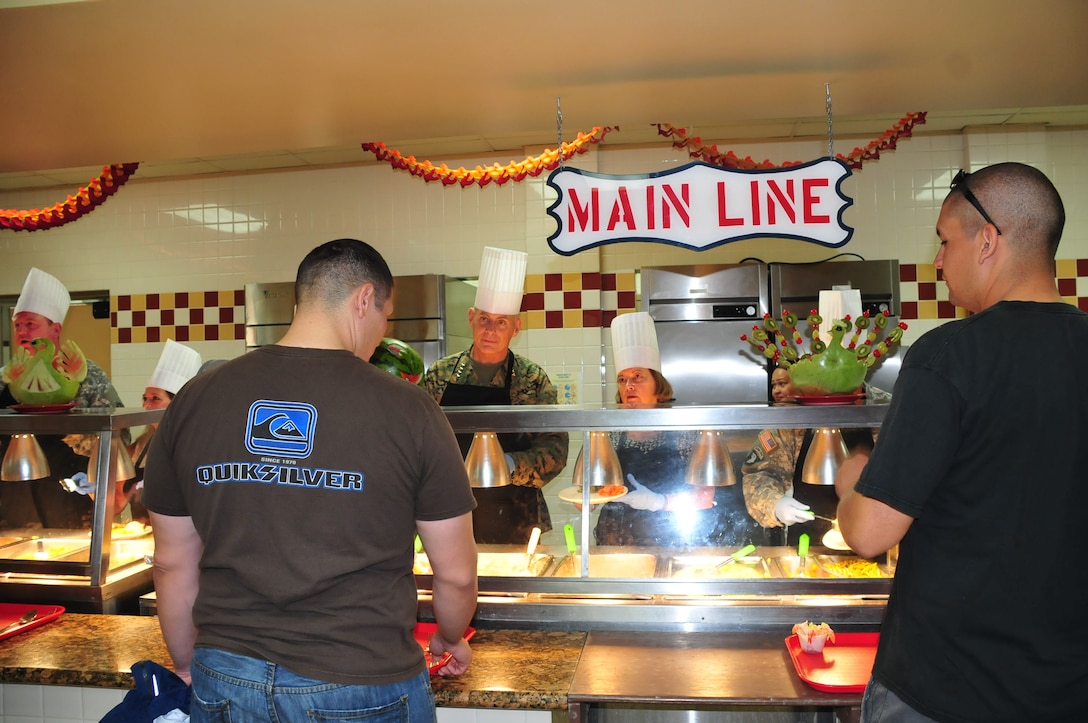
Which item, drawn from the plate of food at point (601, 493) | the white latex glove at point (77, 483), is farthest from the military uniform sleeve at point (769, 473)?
the white latex glove at point (77, 483)

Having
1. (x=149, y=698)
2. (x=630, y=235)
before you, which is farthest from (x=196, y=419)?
(x=630, y=235)

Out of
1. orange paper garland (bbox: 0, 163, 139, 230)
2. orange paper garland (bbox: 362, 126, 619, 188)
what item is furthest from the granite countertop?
orange paper garland (bbox: 362, 126, 619, 188)

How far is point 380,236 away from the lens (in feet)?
21.4

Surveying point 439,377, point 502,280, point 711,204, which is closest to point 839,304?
point 711,204

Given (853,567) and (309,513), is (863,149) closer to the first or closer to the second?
(853,567)

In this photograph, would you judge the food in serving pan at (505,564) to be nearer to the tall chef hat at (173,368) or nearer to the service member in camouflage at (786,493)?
the service member in camouflage at (786,493)

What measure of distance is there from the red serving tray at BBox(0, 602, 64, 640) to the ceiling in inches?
73.8

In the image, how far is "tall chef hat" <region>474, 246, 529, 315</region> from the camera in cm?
399

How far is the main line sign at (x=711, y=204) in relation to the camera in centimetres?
306

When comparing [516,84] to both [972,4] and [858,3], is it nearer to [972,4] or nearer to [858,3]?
[858,3]

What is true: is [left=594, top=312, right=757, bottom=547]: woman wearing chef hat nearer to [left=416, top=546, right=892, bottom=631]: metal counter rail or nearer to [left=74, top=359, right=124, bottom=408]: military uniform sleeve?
[left=416, top=546, right=892, bottom=631]: metal counter rail

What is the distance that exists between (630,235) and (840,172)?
785mm

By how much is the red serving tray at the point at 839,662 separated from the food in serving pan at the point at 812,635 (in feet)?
0.06

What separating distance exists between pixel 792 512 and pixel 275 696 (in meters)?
1.76
